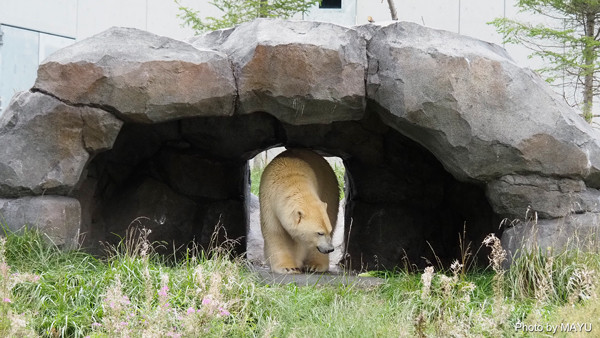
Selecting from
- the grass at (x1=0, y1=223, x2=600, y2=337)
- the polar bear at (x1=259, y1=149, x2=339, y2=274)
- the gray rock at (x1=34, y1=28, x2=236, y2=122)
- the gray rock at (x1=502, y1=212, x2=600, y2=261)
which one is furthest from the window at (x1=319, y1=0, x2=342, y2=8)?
the grass at (x1=0, y1=223, x2=600, y2=337)

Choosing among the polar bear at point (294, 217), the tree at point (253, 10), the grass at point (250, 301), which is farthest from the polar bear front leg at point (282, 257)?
the tree at point (253, 10)

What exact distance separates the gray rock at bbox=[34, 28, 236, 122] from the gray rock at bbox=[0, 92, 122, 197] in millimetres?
132

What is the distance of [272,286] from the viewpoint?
5875mm

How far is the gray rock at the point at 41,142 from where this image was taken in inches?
239

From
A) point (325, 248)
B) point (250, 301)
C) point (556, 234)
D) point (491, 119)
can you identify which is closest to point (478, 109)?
point (491, 119)

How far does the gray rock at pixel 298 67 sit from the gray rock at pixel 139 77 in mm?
230

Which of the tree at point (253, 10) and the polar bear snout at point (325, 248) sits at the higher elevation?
the tree at point (253, 10)

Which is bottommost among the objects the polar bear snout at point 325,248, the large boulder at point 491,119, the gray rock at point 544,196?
the polar bear snout at point 325,248

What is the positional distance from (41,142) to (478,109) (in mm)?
3854

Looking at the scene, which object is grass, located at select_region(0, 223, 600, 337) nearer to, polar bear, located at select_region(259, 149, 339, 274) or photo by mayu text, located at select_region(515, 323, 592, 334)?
photo by mayu text, located at select_region(515, 323, 592, 334)

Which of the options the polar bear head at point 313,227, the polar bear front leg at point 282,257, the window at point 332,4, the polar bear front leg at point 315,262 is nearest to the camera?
the polar bear head at point 313,227

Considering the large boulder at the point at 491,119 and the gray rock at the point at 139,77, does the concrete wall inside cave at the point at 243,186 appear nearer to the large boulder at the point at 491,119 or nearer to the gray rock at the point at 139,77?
the large boulder at the point at 491,119

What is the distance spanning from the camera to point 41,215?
6.08 metres

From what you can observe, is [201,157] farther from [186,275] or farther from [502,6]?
[502,6]
